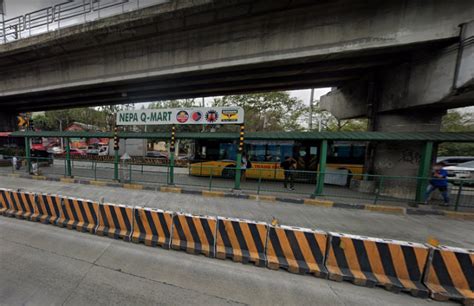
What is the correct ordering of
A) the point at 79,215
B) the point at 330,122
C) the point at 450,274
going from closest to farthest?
the point at 450,274 < the point at 79,215 < the point at 330,122

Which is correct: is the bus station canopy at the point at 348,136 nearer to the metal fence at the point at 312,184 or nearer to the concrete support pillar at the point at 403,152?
the concrete support pillar at the point at 403,152

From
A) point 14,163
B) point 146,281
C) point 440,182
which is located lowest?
point 146,281

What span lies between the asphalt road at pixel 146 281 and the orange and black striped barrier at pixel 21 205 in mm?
1406

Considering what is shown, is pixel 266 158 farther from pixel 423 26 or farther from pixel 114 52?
pixel 114 52

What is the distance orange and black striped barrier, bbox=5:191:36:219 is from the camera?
5.11m

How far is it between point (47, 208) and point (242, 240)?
18.1ft

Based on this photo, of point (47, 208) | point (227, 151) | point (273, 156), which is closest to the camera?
point (47, 208)

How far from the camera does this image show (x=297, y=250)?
342cm

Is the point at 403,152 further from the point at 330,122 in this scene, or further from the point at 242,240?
the point at 330,122

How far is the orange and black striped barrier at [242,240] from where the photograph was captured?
356 centimetres

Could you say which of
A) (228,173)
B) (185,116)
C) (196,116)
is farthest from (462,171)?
(185,116)

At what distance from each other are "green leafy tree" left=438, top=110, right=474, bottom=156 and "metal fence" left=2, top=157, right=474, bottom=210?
16.5 meters

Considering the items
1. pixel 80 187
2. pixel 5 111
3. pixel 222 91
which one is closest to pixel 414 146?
pixel 222 91

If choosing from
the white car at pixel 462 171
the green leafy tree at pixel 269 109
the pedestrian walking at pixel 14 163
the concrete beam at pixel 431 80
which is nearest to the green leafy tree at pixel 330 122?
the green leafy tree at pixel 269 109
